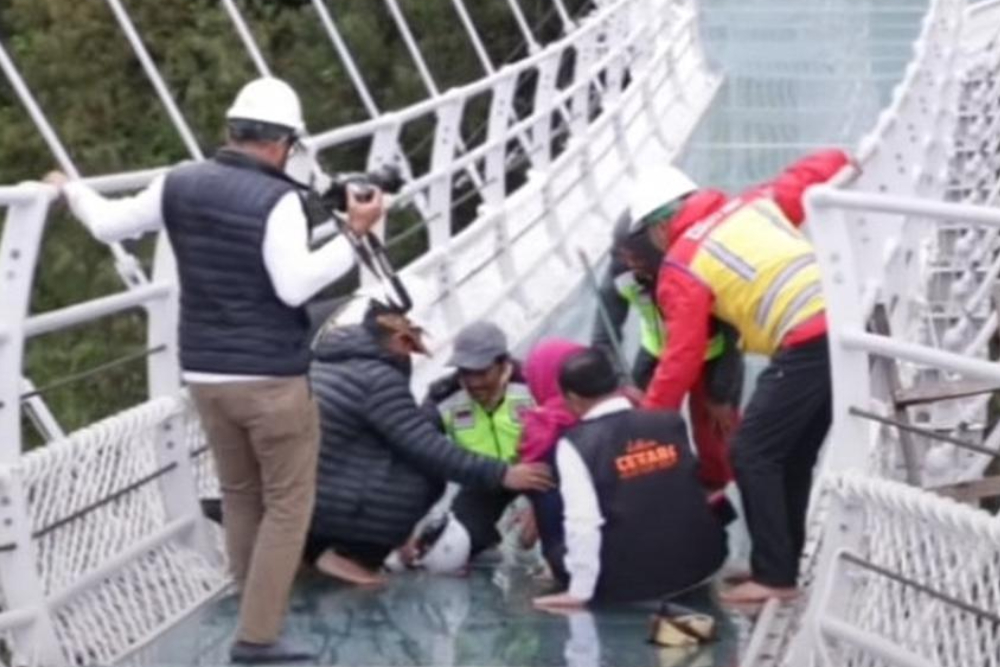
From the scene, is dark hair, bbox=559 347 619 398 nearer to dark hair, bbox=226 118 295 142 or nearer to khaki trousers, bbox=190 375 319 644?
khaki trousers, bbox=190 375 319 644

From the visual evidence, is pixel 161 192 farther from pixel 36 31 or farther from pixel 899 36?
pixel 36 31

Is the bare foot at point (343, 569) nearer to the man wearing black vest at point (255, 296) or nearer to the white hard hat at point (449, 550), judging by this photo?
the white hard hat at point (449, 550)

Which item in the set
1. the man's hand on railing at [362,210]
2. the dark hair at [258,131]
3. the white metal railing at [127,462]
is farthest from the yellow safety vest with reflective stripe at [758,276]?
the white metal railing at [127,462]

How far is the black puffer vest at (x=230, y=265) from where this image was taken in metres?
7.52

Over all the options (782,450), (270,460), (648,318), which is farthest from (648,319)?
(270,460)

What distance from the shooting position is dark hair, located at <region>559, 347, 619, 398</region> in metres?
8.29

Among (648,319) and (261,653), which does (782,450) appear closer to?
(261,653)

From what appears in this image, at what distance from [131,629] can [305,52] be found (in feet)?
57.1

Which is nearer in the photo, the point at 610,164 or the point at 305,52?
the point at 610,164

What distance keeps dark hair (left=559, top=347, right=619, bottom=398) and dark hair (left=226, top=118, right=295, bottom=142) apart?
1.14 m

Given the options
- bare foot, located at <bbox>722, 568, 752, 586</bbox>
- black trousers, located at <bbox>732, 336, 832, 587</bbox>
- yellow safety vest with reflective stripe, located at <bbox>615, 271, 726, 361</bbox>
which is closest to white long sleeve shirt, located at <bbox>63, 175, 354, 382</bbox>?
black trousers, located at <bbox>732, 336, 832, 587</bbox>

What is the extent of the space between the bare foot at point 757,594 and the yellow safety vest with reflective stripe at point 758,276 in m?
0.62

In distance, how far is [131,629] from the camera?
8.11m

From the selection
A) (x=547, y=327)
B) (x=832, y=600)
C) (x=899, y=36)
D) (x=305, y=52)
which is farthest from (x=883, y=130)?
(x=305, y=52)
